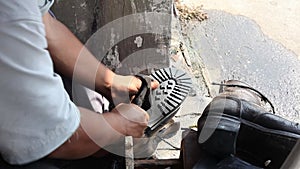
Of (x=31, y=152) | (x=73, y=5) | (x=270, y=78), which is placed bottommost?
(x=270, y=78)

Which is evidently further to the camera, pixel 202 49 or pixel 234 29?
pixel 234 29

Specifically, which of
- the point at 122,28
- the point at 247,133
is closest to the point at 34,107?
the point at 247,133

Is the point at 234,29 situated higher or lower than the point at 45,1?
lower

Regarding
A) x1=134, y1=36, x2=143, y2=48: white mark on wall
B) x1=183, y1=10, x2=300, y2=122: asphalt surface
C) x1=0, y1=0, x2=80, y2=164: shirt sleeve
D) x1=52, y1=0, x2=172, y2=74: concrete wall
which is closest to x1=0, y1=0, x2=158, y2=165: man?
x1=0, y1=0, x2=80, y2=164: shirt sleeve

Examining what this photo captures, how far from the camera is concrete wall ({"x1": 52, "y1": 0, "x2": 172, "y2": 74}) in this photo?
1.51 m

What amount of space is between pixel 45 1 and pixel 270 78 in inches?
57.8

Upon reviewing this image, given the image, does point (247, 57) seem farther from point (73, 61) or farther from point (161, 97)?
point (73, 61)

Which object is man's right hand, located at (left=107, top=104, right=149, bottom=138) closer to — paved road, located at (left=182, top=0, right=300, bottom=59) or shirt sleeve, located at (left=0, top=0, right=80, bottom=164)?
shirt sleeve, located at (left=0, top=0, right=80, bottom=164)

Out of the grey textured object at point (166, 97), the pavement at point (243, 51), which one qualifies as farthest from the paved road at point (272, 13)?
→ the grey textured object at point (166, 97)

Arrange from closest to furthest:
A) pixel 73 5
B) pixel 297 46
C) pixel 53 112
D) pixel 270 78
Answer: pixel 53 112 → pixel 73 5 → pixel 270 78 → pixel 297 46

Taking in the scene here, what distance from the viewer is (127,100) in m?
1.31

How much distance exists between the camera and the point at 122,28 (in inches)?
61.7

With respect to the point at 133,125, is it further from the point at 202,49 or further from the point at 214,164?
the point at 202,49

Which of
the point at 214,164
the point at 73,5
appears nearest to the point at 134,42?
the point at 73,5
